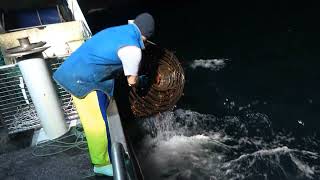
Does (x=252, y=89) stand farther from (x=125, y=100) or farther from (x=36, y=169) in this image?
(x=36, y=169)

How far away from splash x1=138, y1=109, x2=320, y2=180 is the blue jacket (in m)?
2.20

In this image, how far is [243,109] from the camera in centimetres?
650

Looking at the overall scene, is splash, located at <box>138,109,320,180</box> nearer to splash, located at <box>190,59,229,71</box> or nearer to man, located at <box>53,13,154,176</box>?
man, located at <box>53,13,154,176</box>

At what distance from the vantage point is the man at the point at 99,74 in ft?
9.41

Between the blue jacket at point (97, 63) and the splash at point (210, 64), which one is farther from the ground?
the blue jacket at point (97, 63)

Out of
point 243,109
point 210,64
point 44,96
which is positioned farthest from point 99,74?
point 210,64

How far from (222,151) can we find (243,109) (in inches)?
57.6

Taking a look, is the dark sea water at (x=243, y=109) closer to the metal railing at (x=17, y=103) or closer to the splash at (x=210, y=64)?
the splash at (x=210, y=64)

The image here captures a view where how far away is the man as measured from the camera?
2.87 metres

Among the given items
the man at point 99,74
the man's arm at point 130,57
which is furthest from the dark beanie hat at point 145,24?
the man's arm at point 130,57

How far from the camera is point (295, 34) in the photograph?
10.3 meters

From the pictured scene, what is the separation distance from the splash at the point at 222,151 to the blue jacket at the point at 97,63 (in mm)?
2197

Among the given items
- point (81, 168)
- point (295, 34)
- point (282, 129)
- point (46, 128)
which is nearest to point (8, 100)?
point (46, 128)

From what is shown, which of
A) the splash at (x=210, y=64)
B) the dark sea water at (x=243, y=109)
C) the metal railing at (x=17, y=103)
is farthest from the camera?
the splash at (x=210, y=64)
